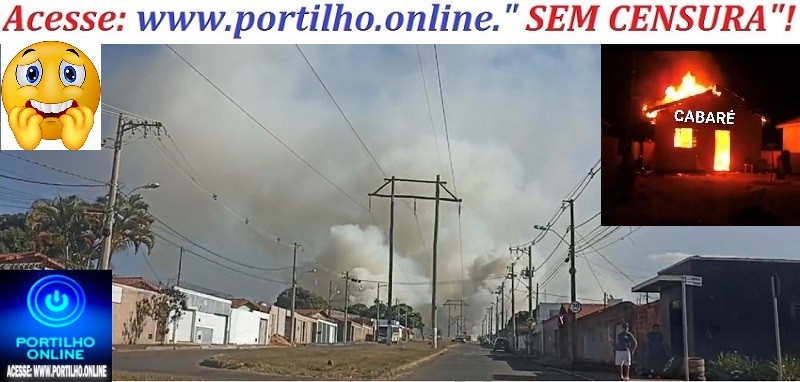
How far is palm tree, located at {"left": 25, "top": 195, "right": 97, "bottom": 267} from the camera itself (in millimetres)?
10242

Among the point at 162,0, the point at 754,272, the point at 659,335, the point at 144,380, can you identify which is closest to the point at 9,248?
the point at 144,380

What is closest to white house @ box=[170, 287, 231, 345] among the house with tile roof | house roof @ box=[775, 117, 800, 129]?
the house with tile roof

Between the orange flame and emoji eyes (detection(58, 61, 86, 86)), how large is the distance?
630 cm

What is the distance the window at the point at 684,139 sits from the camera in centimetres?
991

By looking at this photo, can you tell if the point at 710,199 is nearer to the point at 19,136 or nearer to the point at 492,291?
the point at 492,291

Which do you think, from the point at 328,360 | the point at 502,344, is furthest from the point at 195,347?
the point at 502,344

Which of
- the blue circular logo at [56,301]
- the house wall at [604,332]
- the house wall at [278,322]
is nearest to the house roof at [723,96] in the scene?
the house wall at [604,332]

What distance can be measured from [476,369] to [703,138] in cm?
366

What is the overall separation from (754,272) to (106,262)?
7151 mm

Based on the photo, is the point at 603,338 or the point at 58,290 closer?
the point at 58,290

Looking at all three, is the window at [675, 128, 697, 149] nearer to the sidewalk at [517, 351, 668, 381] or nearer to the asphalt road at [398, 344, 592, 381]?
the sidewalk at [517, 351, 668, 381]

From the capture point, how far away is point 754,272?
32.0 feet

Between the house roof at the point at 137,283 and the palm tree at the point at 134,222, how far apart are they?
1.10ft

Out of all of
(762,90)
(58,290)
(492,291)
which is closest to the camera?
(58,290)
